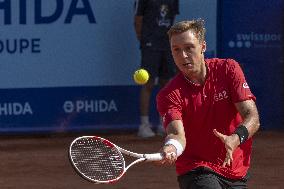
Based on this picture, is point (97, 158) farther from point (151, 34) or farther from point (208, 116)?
point (151, 34)

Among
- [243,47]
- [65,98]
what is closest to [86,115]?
[65,98]

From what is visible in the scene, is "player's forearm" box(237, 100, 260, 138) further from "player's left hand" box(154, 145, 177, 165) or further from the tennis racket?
the tennis racket

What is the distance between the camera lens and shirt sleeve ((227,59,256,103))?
5.40 metres

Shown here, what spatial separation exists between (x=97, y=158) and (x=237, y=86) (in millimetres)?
929

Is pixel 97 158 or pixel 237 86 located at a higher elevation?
pixel 237 86

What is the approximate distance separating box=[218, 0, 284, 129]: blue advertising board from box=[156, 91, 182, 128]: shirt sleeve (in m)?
6.65

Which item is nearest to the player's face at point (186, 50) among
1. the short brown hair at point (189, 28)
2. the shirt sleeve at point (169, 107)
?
the short brown hair at point (189, 28)

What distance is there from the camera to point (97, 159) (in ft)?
17.0

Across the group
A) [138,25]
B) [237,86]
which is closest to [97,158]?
[237,86]

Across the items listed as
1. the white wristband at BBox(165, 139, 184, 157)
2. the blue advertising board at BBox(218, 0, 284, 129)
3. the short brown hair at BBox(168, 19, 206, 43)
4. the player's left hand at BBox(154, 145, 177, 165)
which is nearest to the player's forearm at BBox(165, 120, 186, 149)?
the white wristband at BBox(165, 139, 184, 157)

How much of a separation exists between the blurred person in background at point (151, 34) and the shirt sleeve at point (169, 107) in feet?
19.2

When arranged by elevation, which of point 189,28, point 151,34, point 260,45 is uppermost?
point 189,28

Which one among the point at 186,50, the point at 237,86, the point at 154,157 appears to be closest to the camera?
the point at 154,157

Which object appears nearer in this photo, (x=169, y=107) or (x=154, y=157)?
(x=154, y=157)
